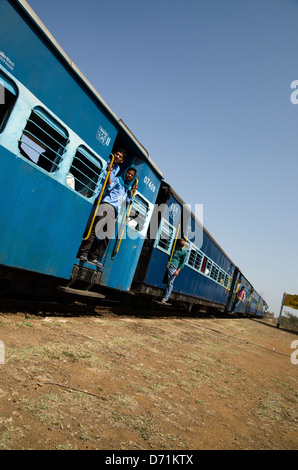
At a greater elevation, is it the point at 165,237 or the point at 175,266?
the point at 165,237

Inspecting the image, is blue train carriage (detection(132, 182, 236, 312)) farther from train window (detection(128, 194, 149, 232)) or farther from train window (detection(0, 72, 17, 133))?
train window (detection(0, 72, 17, 133))

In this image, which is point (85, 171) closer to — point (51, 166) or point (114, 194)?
point (114, 194)

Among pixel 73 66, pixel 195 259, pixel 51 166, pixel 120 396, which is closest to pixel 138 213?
pixel 51 166

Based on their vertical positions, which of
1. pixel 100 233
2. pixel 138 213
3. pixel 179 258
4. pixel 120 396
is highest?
pixel 138 213

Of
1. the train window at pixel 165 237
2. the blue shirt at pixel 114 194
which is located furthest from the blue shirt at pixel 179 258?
the blue shirt at pixel 114 194

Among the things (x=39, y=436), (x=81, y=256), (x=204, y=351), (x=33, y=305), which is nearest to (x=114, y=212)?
(x=81, y=256)

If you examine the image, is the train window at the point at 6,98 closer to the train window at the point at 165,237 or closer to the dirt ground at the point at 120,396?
the dirt ground at the point at 120,396

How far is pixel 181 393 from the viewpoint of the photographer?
3.38m

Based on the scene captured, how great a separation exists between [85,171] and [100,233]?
4.07ft

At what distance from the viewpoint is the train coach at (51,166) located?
363cm

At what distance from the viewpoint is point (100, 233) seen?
578cm

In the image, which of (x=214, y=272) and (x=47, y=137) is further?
(x=214, y=272)

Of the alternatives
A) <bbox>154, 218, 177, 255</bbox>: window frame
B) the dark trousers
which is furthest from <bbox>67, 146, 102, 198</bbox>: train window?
<bbox>154, 218, 177, 255</bbox>: window frame
